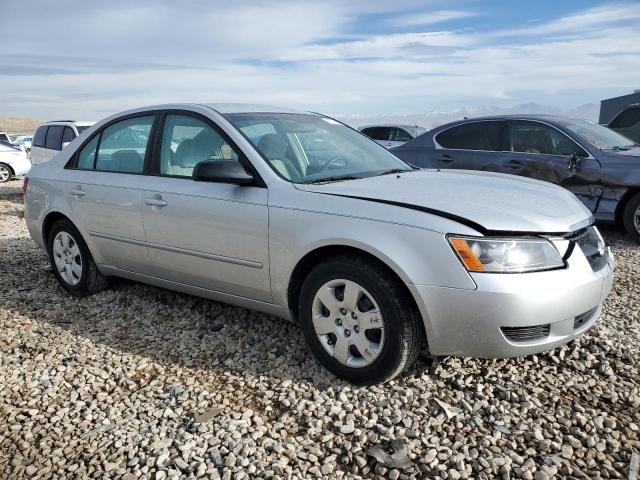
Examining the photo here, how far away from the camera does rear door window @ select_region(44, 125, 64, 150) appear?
11.2 meters

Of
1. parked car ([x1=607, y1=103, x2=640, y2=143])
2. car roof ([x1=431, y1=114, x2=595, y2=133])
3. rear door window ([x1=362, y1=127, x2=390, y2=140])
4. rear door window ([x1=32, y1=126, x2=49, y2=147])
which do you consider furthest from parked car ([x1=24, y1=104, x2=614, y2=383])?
rear door window ([x1=362, y1=127, x2=390, y2=140])

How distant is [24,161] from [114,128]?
13761 millimetres

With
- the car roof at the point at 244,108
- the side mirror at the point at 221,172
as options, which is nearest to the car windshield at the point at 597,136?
the car roof at the point at 244,108

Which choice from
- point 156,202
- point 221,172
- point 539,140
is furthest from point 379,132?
point 221,172

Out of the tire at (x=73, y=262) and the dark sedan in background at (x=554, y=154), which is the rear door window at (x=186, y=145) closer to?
the tire at (x=73, y=262)

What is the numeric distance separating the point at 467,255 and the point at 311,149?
58.3 inches

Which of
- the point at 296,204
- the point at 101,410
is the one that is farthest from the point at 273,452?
the point at 296,204

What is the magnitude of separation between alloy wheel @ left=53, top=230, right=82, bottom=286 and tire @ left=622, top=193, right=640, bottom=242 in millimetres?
5710

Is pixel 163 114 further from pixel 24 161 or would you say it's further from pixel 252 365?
pixel 24 161

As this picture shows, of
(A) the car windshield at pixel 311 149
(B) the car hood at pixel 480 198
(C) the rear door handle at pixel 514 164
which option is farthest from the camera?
(C) the rear door handle at pixel 514 164

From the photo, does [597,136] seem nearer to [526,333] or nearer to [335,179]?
[335,179]

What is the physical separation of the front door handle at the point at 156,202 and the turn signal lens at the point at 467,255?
80.6 inches

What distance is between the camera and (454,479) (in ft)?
7.64

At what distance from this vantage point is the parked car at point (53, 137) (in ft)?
36.6
